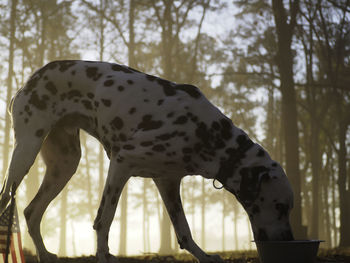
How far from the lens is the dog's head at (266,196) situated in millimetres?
4516

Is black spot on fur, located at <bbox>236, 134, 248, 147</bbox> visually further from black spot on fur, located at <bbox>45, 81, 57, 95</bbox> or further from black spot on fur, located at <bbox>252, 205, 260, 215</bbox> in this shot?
black spot on fur, located at <bbox>45, 81, 57, 95</bbox>

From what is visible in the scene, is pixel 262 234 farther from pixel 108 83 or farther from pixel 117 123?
pixel 108 83

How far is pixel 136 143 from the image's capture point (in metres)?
4.75

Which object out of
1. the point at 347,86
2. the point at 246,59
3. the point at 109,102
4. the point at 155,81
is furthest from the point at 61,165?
the point at 246,59

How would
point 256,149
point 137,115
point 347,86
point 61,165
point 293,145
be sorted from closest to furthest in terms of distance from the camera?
point 256,149
point 137,115
point 61,165
point 293,145
point 347,86

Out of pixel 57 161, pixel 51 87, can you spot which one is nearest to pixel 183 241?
pixel 57 161

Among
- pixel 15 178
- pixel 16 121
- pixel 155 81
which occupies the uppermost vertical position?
pixel 155 81

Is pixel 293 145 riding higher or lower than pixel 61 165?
higher

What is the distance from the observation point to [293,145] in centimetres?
1362

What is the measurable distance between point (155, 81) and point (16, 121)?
169cm

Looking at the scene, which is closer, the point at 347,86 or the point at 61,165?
the point at 61,165

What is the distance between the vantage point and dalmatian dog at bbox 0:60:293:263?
4602mm

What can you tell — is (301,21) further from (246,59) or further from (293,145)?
(293,145)

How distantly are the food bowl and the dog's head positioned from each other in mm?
221
